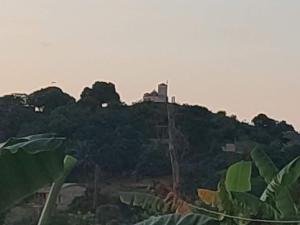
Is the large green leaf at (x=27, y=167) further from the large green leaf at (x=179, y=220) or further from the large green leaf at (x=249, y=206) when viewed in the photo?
the large green leaf at (x=249, y=206)

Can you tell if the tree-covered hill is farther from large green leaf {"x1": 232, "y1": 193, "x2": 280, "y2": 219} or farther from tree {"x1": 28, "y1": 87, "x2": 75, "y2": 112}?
large green leaf {"x1": 232, "y1": 193, "x2": 280, "y2": 219}

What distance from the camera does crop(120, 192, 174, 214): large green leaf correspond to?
13.7 ft

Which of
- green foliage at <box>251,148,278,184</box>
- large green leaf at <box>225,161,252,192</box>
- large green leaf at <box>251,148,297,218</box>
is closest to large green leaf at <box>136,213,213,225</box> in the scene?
large green leaf at <box>251,148,297,218</box>

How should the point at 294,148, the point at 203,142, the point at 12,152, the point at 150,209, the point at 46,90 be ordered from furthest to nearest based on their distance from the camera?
the point at 46,90 < the point at 203,142 < the point at 294,148 < the point at 150,209 < the point at 12,152

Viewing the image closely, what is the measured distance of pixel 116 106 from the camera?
43.1 ft

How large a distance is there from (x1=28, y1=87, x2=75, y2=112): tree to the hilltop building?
1.72 meters

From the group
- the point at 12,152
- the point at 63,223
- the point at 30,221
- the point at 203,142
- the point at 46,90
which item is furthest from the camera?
the point at 46,90

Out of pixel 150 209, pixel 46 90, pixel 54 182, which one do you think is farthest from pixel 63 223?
pixel 46 90

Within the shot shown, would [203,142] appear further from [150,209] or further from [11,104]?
[150,209]

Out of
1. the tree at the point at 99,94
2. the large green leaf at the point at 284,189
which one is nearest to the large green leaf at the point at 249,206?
the large green leaf at the point at 284,189

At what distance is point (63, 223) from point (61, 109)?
581 cm

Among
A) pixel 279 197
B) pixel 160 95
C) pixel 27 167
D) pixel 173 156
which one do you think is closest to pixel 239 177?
pixel 279 197

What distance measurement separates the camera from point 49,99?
1339cm

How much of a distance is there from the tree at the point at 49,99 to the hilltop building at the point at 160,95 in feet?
5.64
